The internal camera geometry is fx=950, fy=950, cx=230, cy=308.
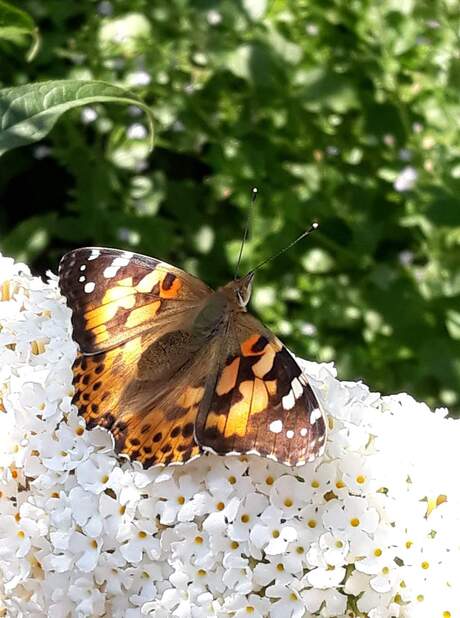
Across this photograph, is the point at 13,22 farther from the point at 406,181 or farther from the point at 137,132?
the point at 406,181

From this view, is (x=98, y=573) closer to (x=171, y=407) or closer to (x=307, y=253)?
(x=171, y=407)

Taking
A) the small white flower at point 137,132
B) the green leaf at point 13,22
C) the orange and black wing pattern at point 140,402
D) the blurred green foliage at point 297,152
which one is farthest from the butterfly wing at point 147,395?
the small white flower at point 137,132

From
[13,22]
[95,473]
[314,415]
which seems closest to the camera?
[314,415]

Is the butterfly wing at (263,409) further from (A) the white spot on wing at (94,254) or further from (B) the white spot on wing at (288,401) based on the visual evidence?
(A) the white spot on wing at (94,254)

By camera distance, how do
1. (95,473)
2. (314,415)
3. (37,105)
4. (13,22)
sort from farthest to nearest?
(13,22), (37,105), (95,473), (314,415)

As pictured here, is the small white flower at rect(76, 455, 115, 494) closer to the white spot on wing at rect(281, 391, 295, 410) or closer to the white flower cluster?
the white flower cluster

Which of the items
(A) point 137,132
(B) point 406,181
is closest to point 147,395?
(B) point 406,181
